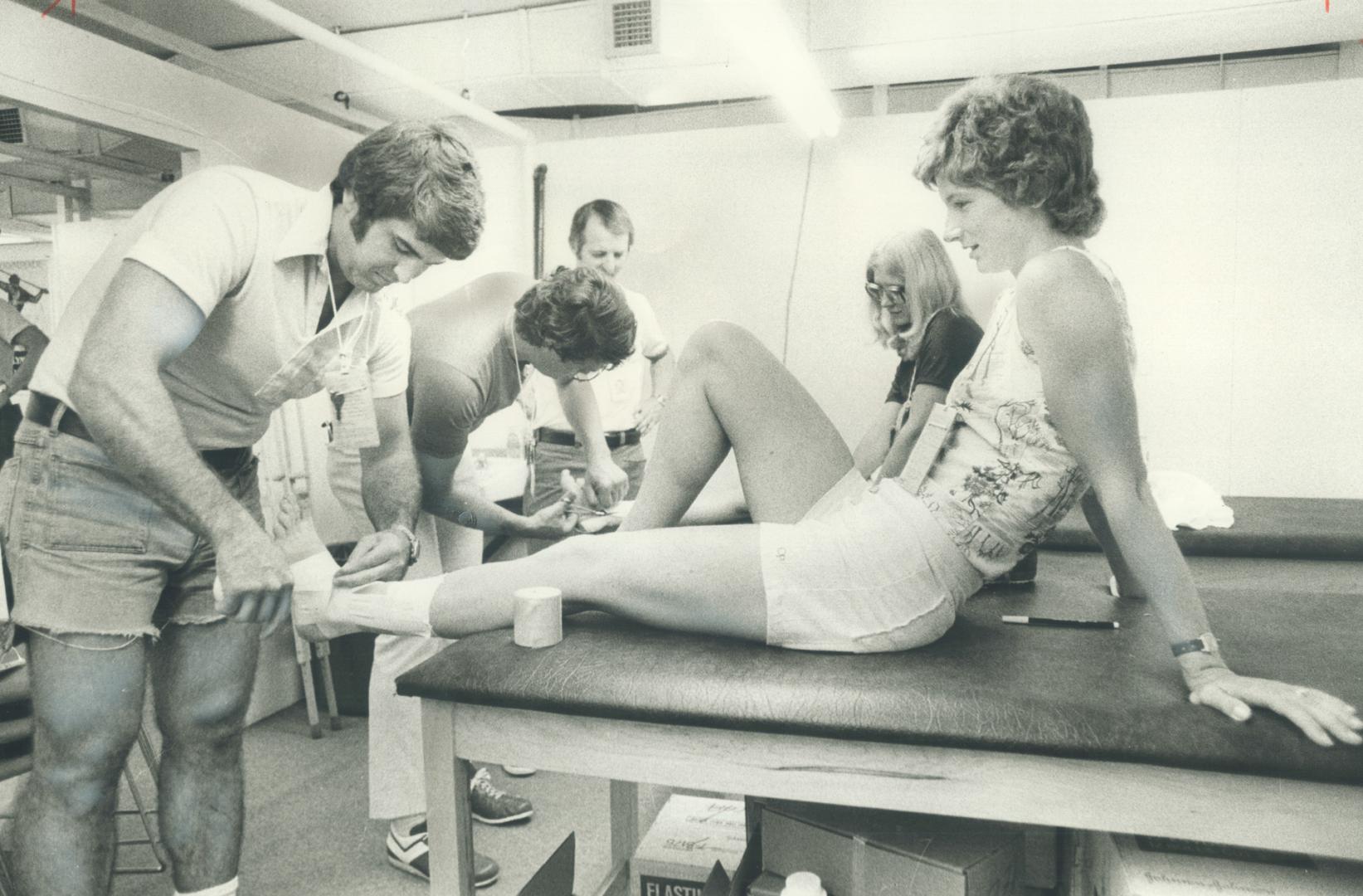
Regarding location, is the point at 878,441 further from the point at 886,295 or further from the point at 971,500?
the point at 971,500

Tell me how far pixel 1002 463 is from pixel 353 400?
111 centimetres

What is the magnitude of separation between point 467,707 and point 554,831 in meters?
1.05

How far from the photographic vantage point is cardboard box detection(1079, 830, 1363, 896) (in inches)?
37.5

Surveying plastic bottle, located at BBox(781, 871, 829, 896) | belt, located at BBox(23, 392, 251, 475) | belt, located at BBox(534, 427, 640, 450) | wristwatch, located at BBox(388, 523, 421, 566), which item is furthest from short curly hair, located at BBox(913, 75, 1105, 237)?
belt, located at BBox(534, 427, 640, 450)

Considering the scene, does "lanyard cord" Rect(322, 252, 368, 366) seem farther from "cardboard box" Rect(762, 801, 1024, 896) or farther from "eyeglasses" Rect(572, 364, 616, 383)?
"cardboard box" Rect(762, 801, 1024, 896)

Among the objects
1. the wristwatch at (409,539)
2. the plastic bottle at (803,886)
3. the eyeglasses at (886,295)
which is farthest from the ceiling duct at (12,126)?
the plastic bottle at (803,886)

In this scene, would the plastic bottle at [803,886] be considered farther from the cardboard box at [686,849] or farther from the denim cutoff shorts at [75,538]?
the denim cutoff shorts at [75,538]

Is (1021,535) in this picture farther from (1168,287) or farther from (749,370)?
(1168,287)

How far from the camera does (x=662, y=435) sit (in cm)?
141

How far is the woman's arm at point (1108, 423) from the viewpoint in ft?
3.40

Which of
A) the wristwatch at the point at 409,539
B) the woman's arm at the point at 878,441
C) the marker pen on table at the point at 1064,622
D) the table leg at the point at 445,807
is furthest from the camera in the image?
the woman's arm at the point at 878,441

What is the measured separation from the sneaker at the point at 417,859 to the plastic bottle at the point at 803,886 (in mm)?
913

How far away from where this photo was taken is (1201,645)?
101cm

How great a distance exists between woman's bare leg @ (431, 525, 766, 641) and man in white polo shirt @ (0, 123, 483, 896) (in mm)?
233
